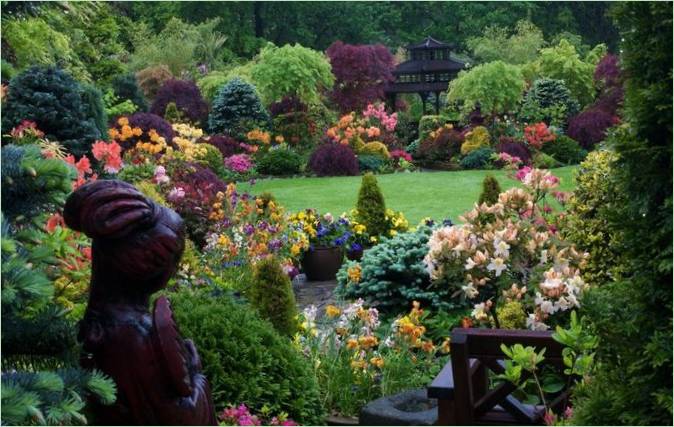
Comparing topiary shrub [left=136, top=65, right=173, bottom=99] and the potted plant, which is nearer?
the potted plant

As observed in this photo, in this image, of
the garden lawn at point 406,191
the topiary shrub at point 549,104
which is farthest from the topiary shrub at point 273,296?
the topiary shrub at point 549,104

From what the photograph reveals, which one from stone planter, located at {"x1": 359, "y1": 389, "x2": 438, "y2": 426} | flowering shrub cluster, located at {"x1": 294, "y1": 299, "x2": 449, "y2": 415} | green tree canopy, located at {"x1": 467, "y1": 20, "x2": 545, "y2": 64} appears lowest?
stone planter, located at {"x1": 359, "y1": 389, "x2": 438, "y2": 426}

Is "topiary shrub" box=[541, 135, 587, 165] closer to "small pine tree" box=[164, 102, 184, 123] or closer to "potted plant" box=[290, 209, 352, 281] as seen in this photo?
"small pine tree" box=[164, 102, 184, 123]

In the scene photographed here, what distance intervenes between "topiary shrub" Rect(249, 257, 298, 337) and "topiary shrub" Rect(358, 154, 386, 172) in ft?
45.2

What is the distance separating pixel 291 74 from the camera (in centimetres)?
2341

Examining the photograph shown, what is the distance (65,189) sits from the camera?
2.57 meters

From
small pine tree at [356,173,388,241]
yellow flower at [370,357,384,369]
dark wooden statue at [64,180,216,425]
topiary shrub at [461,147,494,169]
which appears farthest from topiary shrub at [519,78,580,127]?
dark wooden statue at [64,180,216,425]

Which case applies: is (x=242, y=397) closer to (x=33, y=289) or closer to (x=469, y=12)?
(x=33, y=289)

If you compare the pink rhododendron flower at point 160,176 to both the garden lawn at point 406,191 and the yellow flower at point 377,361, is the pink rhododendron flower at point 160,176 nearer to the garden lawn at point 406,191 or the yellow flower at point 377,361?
the yellow flower at point 377,361

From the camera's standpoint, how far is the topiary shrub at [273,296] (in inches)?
222

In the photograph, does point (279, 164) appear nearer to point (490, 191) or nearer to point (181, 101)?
point (181, 101)

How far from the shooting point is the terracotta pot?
9.71 m

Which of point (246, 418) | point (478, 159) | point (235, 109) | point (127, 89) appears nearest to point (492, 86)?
point (478, 159)

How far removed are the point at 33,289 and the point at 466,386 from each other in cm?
232
